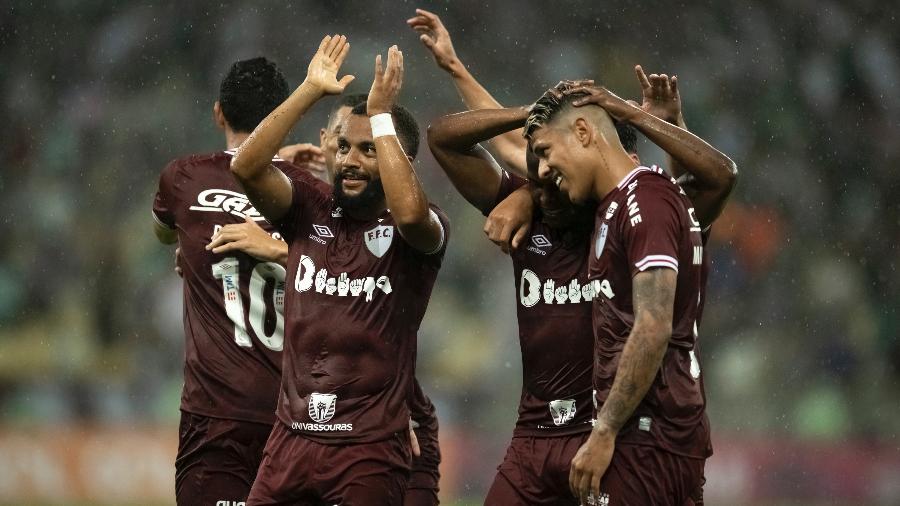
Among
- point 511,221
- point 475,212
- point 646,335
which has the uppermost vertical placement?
point 511,221

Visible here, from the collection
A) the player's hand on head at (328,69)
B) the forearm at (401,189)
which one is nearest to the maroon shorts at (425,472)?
the forearm at (401,189)

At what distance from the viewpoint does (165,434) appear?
11.0 m

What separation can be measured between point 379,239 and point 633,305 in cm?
104

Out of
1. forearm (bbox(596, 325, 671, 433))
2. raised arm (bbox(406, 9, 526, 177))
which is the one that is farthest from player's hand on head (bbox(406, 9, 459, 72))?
forearm (bbox(596, 325, 671, 433))

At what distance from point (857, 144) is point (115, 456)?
8674 mm

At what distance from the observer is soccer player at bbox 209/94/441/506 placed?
14.3 ft

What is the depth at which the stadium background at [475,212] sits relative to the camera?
11.8 meters

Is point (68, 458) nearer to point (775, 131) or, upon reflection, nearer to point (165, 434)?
point (165, 434)

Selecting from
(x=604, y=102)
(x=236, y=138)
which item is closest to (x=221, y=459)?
(x=236, y=138)

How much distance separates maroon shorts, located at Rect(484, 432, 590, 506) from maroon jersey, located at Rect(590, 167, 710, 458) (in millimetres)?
508

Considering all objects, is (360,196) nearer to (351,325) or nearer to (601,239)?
(351,325)

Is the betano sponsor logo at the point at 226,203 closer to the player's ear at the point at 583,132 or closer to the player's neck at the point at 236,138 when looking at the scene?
the player's neck at the point at 236,138

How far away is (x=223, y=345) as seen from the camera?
15.7ft

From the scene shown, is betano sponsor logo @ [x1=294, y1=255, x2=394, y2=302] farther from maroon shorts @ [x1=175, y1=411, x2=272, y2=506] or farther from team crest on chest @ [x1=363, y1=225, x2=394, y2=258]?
maroon shorts @ [x1=175, y1=411, x2=272, y2=506]
